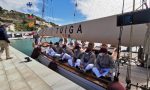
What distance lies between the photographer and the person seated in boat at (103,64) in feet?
25.0

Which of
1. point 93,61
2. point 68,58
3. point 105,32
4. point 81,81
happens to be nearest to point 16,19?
point 68,58

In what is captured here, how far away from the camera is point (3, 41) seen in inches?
475

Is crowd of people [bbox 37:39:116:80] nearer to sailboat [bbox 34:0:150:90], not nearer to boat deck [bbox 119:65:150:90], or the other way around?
boat deck [bbox 119:65:150:90]

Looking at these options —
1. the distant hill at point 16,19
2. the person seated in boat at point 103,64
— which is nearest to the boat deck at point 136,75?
the person seated in boat at point 103,64

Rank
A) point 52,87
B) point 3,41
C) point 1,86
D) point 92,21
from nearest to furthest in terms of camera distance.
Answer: point 92,21
point 52,87
point 1,86
point 3,41

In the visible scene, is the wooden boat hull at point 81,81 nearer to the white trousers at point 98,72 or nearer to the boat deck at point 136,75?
the white trousers at point 98,72

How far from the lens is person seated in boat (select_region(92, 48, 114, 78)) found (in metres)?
7.62

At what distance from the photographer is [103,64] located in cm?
782

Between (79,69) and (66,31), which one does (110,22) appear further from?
(79,69)

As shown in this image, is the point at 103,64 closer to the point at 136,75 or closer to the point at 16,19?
the point at 136,75

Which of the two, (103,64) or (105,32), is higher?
(105,32)

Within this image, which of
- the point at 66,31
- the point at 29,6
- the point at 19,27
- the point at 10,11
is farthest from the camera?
the point at 10,11

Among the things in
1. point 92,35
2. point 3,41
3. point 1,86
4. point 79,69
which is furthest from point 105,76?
point 3,41

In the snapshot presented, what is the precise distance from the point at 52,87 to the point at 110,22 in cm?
229
